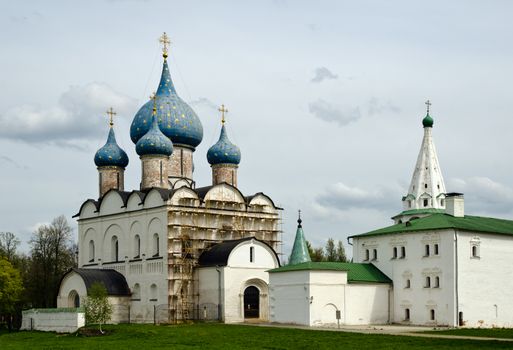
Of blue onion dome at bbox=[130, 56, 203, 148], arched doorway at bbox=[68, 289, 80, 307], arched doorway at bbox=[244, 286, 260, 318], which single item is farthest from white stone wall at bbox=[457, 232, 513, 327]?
arched doorway at bbox=[68, 289, 80, 307]

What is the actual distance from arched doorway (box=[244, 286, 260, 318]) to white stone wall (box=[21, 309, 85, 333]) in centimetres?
921

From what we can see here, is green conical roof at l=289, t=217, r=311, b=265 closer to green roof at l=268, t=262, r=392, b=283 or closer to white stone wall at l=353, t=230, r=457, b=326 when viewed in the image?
green roof at l=268, t=262, r=392, b=283

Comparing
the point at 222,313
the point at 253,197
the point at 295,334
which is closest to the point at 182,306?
the point at 222,313

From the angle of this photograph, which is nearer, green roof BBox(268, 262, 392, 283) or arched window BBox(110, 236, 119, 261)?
green roof BBox(268, 262, 392, 283)

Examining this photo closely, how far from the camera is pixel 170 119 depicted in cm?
5250

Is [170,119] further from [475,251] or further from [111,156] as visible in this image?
[475,251]

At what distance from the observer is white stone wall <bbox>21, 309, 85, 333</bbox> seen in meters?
42.8

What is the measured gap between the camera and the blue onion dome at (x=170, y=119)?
52.5 m

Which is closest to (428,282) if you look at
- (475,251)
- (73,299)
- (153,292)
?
(475,251)

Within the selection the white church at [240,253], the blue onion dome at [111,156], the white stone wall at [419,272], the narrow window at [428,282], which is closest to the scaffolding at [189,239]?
the white church at [240,253]

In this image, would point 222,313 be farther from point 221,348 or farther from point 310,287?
point 221,348

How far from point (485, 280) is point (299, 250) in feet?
33.4

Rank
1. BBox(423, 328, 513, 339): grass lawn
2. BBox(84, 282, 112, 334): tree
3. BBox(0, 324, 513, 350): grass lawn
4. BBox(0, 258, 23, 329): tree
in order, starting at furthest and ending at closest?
Answer: BBox(0, 258, 23, 329): tree, BBox(84, 282, 112, 334): tree, BBox(423, 328, 513, 339): grass lawn, BBox(0, 324, 513, 350): grass lawn

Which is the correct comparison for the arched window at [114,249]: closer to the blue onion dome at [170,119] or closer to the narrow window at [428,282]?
the blue onion dome at [170,119]
